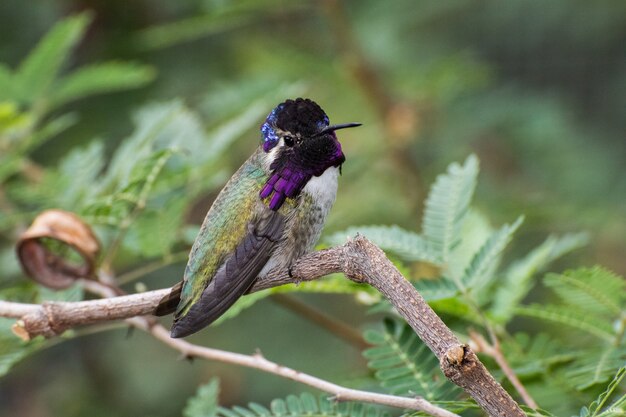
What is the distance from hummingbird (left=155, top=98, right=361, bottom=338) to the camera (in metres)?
2.23

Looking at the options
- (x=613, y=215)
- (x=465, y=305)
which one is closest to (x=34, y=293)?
(x=465, y=305)

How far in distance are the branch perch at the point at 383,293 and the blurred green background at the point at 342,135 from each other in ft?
8.09

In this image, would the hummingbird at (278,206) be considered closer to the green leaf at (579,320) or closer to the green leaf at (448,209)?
the green leaf at (448,209)

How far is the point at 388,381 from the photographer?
219 centimetres

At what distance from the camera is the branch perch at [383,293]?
1610 millimetres

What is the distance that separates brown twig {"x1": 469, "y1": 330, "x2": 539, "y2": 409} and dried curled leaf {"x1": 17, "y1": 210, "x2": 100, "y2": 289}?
111 centimetres

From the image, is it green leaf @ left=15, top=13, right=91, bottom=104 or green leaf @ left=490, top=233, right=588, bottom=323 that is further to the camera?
green leaf @ left=15, top=13, right=91, bottom=104

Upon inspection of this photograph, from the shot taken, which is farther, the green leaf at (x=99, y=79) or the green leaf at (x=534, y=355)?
the green leaf at (x=99, y=79)

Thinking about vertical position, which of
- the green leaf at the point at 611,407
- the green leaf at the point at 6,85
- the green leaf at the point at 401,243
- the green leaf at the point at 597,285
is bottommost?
the green leaf at the point at 611,407

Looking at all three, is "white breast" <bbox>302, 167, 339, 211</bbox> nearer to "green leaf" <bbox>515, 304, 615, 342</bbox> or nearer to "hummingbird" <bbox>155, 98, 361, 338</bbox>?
"hummingbird" <bbox>155, 98, 361, 338</bbox>

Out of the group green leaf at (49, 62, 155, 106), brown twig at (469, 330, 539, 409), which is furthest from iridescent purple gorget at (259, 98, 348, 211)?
green leaf at (49, 62, 155, 106)

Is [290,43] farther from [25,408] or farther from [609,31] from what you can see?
[25,408]

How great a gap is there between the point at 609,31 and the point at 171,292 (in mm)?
4844

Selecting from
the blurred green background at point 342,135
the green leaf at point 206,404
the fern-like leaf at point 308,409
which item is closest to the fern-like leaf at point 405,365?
the fern-like leaf at point 308,409
